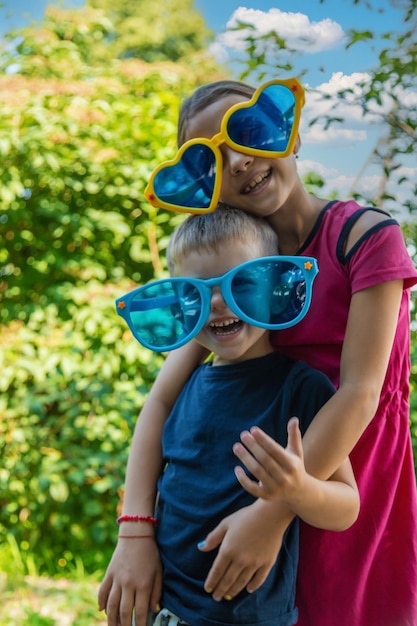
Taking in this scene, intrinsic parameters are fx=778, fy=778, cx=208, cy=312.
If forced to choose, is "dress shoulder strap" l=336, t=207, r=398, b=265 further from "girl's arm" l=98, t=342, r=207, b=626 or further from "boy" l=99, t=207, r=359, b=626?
"girl's arm" l=98, t=342, r=207, b=626

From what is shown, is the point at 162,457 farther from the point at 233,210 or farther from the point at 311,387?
the point at 233,210

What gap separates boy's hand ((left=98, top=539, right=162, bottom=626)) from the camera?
1.33m

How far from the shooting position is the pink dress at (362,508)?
1.27 m

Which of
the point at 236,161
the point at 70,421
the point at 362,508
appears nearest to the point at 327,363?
the point at 362,508

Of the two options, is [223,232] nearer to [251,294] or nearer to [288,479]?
[251,294]

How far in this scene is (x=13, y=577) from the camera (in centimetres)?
326

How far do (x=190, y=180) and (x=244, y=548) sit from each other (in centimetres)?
63

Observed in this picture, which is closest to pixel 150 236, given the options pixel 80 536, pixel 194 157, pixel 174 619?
pixel 80 536

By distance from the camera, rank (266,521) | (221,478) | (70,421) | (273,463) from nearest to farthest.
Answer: (273,463) → (266,521) → (221,478) → (70,421)

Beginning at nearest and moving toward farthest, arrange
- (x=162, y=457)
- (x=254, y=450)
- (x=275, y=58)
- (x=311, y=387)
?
(x=254, y=450) → (x=311, y=387) → (x=162, y=457) → (x=275, y=58)

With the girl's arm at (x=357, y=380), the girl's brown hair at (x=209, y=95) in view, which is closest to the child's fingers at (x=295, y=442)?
the girl's arm at (x=357, y=380)

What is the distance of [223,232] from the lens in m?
1.29

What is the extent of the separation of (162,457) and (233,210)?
487 millimetres

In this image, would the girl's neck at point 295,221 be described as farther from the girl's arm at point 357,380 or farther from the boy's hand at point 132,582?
the boy's hand at point 132,582
